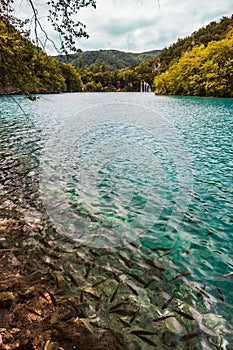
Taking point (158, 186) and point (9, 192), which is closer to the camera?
point (9, 192)

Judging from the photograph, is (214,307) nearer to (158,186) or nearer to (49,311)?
(49,311)

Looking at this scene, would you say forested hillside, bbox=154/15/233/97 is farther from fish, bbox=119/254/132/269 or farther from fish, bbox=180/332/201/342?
fish, bbox=180/332/201/342

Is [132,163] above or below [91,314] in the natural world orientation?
below

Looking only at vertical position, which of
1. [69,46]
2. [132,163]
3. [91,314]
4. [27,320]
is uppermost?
[69,46]

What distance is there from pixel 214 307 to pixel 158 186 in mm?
6211

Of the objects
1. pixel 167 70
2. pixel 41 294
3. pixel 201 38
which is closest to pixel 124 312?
pixel 41 294

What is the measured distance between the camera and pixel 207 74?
73312mm

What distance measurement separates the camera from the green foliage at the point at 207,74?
70.2 meters

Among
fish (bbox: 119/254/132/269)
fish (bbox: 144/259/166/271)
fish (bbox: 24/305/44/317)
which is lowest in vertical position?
fish (bbox: 144/259/166/271)

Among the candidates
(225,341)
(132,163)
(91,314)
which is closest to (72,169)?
(132,163)

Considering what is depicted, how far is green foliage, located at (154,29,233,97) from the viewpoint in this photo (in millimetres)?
70188

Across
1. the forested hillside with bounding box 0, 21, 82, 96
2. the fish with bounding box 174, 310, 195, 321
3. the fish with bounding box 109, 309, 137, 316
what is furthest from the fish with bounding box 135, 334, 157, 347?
the forested hillside with bounding box 0, 21, 82, 96

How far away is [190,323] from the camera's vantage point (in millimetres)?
3795

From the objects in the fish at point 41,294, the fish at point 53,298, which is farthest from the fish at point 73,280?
the fish at point 41,294
